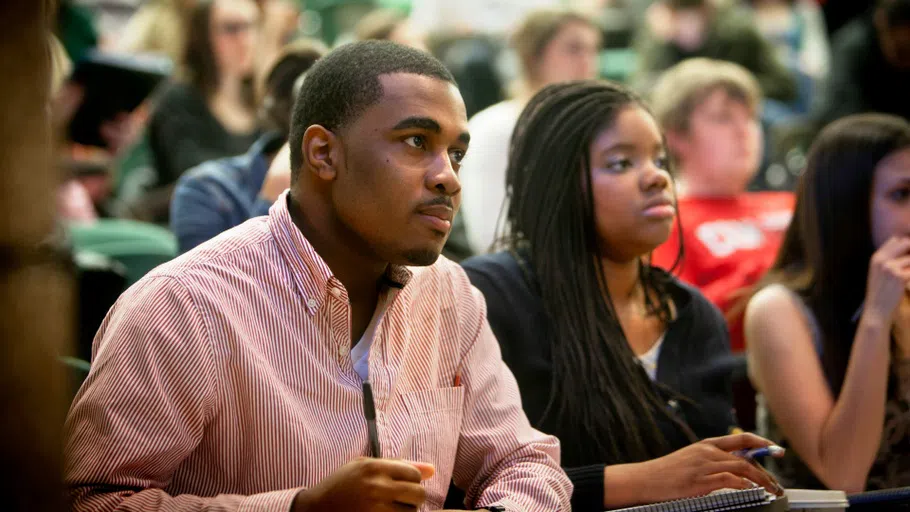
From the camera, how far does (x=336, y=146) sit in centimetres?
154

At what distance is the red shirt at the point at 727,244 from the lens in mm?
3064

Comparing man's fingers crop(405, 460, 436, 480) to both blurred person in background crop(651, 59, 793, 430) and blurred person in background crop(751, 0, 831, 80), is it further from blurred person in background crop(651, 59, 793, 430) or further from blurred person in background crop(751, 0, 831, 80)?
blurred person in background crop(751, 0, 831, 80)

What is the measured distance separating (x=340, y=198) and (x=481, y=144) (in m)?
1.85

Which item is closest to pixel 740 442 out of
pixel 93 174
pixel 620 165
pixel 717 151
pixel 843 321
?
pixel 620 165

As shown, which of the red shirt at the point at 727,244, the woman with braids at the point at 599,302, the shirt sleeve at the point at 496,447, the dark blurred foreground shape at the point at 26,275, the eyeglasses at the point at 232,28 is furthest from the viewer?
the eyeglasses at the point at 232,28

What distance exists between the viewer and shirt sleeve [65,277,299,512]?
1.31m

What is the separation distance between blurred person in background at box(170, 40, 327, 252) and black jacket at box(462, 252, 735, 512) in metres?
0.82

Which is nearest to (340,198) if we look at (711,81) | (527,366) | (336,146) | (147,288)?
(336,146)

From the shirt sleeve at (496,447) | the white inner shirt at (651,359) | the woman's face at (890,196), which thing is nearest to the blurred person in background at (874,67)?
the woman's face at (890,196)

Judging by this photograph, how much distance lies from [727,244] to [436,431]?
192cm

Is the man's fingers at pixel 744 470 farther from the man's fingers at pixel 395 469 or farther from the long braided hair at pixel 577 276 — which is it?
the man's fingers at pixel 395 469

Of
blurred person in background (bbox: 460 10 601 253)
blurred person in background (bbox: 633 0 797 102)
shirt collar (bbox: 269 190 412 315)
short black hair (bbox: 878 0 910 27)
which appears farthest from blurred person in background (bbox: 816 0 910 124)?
shirt collar (bbox: 269 190 412 315)

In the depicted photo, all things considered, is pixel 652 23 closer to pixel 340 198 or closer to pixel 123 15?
pixel 123 15

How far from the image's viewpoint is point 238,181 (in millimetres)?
2795
